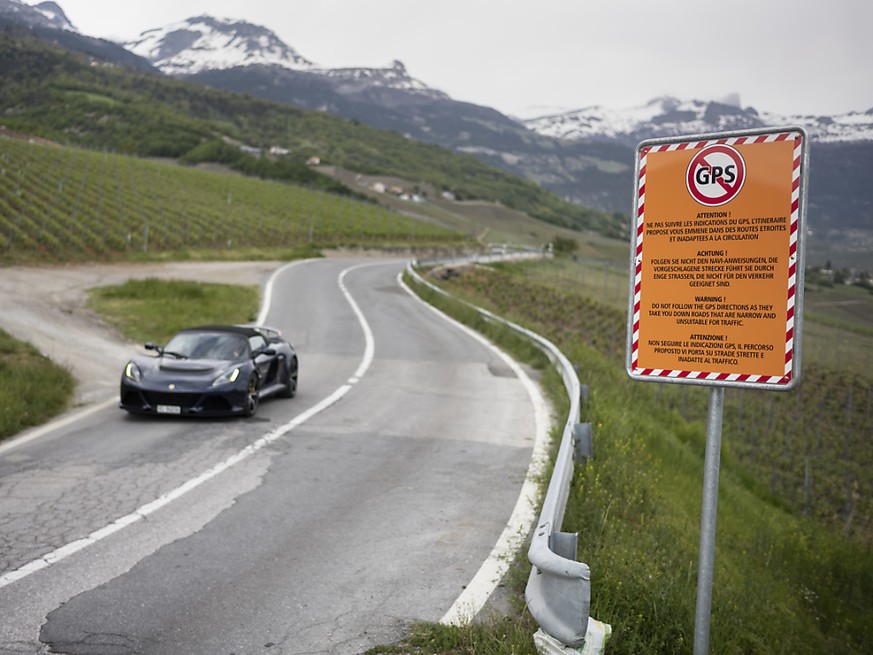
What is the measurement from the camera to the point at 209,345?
12.5m

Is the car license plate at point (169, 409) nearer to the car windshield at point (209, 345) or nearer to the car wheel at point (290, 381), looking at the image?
the car windshield at point (209, 345)

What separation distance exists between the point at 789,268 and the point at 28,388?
11.0m

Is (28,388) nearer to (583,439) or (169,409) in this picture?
(169,409)

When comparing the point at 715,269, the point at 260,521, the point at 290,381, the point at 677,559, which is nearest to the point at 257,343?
the point at 290,381

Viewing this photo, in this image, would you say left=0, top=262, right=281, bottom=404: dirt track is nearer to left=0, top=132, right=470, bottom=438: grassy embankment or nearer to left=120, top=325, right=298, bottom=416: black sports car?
left=0, top=132, right=470, bottom=438: grassy embankment

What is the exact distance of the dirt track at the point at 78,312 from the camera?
15347mm

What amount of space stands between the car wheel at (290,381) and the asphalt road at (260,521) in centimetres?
17

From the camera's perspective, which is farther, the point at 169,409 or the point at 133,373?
the point at 133,373

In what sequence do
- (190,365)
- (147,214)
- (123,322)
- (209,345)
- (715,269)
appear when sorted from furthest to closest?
(147,214), (123,322), (209,345), (190,365), (715,269)

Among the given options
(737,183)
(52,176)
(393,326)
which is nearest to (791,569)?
(737,183)

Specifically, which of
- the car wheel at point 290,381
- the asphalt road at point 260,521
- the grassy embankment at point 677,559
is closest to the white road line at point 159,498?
the asphalt road at point 260,521

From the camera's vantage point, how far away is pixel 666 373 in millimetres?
4496

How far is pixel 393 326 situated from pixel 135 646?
19853 millimetres

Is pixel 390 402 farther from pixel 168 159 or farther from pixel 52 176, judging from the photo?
pixel 168 159
